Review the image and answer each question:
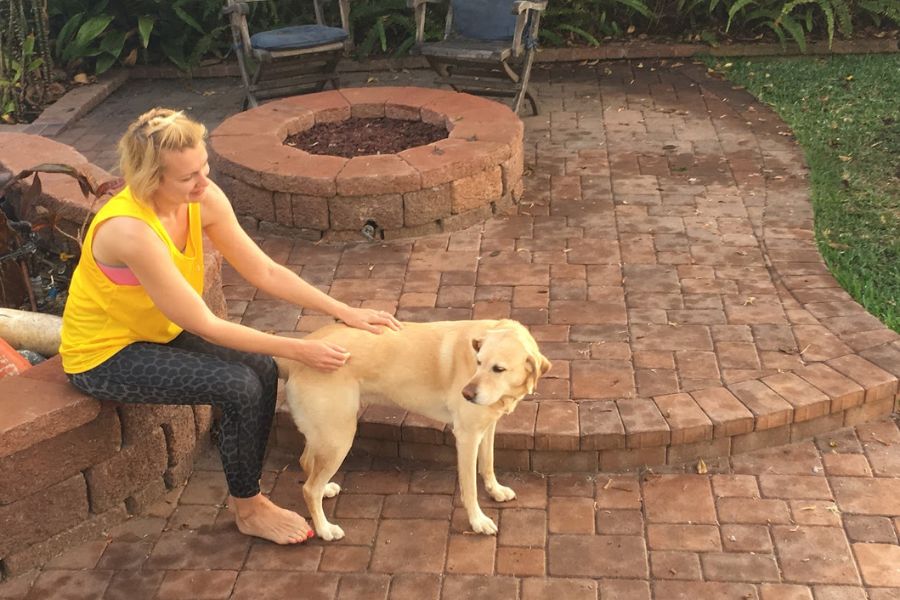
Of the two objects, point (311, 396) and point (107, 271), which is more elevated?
point (107, 271)

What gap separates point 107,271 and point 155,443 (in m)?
0.90

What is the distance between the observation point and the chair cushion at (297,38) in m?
8.30

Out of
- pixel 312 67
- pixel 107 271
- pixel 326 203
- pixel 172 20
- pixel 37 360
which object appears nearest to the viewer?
pixel 107 271

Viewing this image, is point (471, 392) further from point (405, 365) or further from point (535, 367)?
point (405, 365)

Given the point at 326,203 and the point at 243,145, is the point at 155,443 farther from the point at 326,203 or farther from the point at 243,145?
the point at 243,145

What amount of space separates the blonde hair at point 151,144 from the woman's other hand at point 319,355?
74 centimetres

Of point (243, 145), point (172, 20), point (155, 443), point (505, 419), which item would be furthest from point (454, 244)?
point (172, 20)

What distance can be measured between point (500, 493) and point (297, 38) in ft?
17.2

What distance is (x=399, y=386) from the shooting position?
3.87 meters

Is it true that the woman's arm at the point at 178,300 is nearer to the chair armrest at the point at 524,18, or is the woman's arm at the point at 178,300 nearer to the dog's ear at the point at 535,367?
the dog's ear at the point at 535,367

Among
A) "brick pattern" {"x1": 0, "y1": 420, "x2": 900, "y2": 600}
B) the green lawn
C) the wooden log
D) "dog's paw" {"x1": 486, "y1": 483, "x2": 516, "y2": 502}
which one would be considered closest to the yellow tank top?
"brick pattern" {"x1": 0, "y1": 420, "x2": 900, "y2": 600}

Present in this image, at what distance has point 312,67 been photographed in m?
8.81

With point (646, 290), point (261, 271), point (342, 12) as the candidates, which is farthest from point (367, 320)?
point (342, 12)

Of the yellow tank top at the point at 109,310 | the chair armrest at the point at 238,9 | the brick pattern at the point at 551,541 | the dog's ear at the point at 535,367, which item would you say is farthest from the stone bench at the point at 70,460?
the chair armrest at the point at 238,9
